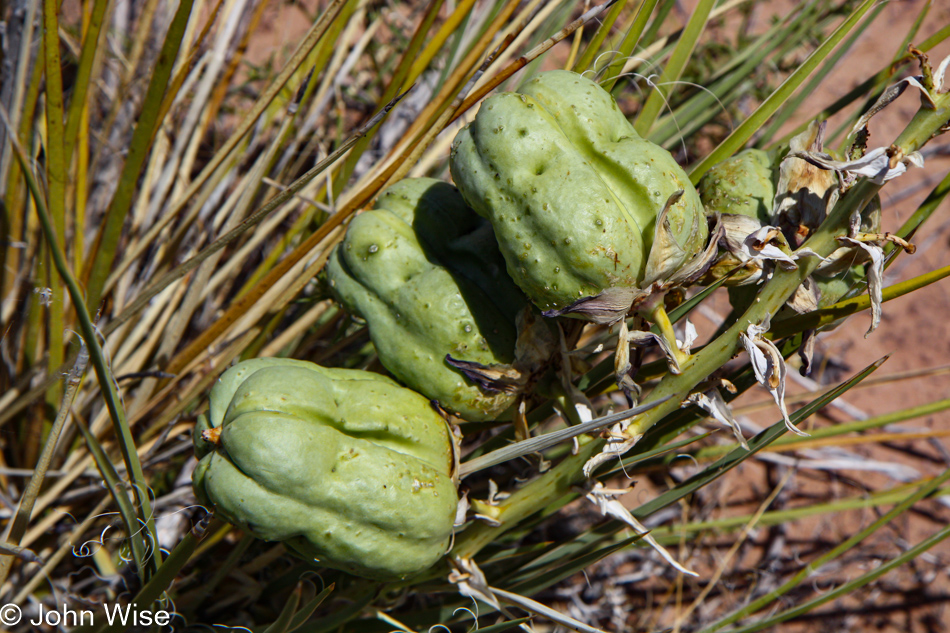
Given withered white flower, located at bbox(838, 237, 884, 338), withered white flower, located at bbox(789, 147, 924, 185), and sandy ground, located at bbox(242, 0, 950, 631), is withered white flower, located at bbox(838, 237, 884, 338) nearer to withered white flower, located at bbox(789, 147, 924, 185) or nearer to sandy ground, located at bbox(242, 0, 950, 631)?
withered white flower, located at bbox(789, 147, 924, 185)

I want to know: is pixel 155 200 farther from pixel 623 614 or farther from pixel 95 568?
pixel 623 614

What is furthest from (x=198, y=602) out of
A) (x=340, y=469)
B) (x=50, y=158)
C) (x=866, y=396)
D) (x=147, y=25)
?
(x=866, y=396)

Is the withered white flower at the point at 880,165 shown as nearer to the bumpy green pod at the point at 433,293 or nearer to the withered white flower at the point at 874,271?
the withered white flower at the point at 874,271

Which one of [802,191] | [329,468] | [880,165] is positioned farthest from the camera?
[802,191]

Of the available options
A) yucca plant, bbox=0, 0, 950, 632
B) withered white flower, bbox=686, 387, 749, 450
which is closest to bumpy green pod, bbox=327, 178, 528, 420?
yucca plant, bbox=0, 0, 950, 632

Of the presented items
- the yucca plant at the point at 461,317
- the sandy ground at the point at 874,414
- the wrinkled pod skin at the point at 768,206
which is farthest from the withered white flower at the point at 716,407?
the sandy ground at the point at 874,414

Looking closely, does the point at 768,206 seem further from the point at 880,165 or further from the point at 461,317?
the point at 461,317

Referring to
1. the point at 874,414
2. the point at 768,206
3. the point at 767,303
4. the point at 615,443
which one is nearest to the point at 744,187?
the point at 768,206
